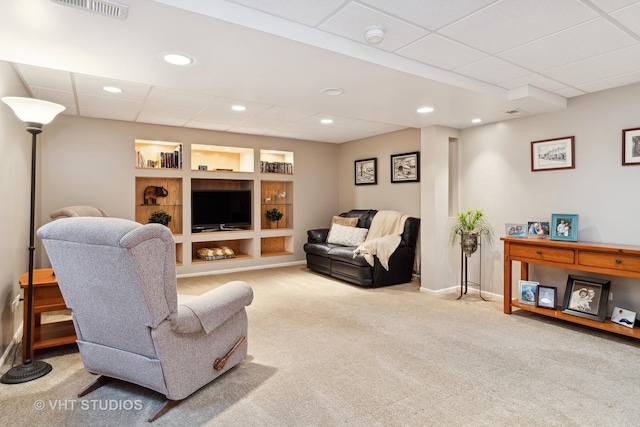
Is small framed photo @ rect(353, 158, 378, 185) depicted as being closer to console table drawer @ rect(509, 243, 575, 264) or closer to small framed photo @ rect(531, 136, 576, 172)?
small framed photo @ rect(531, 136, 576, 172)

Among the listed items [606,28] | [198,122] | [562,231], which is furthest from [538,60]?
[198,122]

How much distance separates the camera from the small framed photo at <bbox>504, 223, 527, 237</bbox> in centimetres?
415

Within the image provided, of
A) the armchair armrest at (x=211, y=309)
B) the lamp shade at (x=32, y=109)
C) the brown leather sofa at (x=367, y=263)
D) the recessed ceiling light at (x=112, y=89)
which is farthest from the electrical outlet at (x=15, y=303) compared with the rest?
the brown leather sofa at (x=367, y=263)

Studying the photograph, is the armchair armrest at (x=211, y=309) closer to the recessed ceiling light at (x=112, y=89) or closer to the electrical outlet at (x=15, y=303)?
the electrical outlet at (x=15, y=303)

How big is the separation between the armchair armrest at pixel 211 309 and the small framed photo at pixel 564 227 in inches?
126

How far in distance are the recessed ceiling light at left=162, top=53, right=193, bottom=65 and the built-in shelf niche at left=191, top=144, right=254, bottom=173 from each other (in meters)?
3.42

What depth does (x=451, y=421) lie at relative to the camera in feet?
6.57

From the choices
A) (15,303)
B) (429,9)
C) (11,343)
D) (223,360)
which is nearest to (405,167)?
(429,9)

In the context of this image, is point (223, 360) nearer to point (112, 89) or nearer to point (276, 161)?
point (112, 89)

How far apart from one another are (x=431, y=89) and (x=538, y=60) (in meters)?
0.82

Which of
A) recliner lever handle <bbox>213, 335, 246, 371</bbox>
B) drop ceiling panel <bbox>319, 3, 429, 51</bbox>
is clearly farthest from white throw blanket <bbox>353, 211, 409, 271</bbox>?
drop ceiling panel <bbox>319, 3, 429, 51</bbox>

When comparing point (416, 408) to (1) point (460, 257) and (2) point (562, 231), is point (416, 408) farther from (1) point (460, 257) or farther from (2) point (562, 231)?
(1) point (460, 257)

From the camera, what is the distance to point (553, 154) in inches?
157

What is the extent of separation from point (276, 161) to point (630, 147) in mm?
5208
